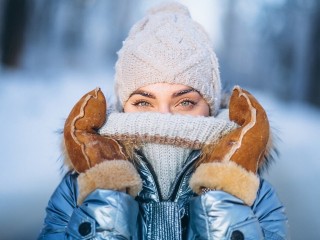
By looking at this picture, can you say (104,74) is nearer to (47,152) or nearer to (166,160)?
(47,152)

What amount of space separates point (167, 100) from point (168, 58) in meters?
0.16

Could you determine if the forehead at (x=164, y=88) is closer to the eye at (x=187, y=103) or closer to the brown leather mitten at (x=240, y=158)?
the eye at (x=187, y=103)

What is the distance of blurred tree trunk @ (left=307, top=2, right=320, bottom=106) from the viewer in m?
3.94

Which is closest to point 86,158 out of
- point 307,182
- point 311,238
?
point 311,238

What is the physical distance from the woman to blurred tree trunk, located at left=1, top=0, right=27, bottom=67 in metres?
2.14

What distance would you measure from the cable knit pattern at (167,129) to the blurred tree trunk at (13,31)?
233 cm

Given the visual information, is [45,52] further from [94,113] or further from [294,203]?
[94,113]

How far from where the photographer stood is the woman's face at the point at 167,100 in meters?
1.16

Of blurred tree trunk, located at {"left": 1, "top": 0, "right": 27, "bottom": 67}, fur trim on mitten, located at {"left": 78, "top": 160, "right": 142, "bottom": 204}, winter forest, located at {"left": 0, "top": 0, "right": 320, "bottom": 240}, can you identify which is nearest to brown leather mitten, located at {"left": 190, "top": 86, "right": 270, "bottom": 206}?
fur trim on mitten, located at {"left": 78, "top": 160, "right": 142, "bottom": 204}

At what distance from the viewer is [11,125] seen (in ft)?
8.50

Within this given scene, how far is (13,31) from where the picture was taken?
10.6 feet

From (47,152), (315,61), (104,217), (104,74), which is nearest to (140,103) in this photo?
(104,217)

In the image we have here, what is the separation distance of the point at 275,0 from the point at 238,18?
39cm

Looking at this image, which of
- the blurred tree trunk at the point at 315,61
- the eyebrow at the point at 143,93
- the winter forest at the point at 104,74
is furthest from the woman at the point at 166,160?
the blurred tree trunk at the point at 315,61
